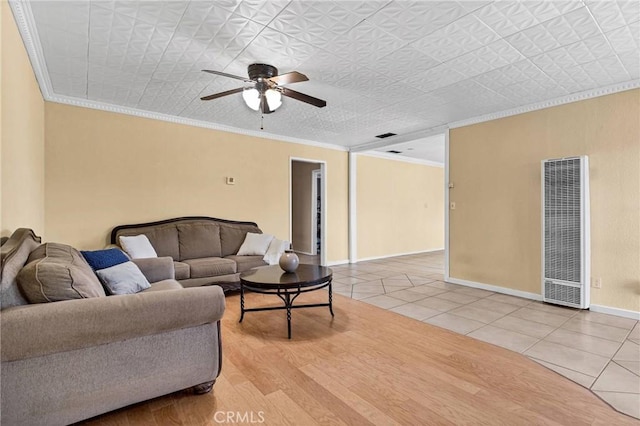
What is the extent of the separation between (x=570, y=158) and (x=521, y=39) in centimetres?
188

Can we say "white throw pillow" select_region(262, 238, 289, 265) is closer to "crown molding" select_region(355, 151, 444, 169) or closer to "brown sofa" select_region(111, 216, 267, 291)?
"brown sofa" select_region(111, 216, 267, 291)

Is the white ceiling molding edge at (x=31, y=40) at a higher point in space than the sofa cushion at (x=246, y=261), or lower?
higher

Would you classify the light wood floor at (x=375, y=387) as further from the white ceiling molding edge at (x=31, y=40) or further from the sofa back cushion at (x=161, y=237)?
the white ceiling molding edge at (x=31, y=40)

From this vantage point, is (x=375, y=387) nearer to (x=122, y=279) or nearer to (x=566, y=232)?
(x=122, y=279)

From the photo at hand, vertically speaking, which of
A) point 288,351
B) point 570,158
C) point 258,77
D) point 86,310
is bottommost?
point 288,351

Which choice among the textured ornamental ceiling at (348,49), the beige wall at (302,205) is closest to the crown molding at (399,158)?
the beige wall at (302,205)

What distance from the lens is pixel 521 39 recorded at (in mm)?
2574

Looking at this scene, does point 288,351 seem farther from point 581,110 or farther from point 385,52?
point 581,110

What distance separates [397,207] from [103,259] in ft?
21.0

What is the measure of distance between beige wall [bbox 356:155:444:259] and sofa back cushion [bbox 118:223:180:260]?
393cm

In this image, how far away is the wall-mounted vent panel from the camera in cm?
361

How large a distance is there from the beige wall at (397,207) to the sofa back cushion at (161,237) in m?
3.93

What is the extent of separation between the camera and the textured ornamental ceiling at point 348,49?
7.20 ft

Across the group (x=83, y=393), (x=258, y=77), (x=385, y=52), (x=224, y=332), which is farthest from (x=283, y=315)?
(x=385, y=52)
